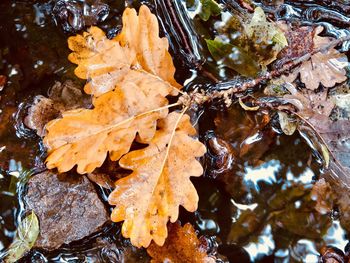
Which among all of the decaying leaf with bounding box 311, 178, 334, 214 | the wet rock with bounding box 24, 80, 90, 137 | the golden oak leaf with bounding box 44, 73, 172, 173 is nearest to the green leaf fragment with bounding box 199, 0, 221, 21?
the golden oak leaf with bounding box 44, 73, 172, 173

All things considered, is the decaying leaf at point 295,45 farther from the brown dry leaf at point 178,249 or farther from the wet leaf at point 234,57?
the brown dry leaf at point 178,249

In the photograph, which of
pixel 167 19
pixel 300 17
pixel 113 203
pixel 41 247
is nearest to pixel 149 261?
pixel 113 203

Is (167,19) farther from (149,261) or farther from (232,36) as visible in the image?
(149,261)

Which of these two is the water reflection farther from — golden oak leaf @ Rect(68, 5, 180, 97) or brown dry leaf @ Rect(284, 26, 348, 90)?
golden oak leaf @ Rect(68, 5, 180, 97)

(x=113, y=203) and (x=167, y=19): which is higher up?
(x=167, y=19)

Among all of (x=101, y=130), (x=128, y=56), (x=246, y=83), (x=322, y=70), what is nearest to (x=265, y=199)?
(x=246, y=83)

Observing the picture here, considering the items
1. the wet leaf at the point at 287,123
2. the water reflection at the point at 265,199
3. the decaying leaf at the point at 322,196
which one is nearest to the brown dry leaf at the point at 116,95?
the water reflection at the point at 265,199
